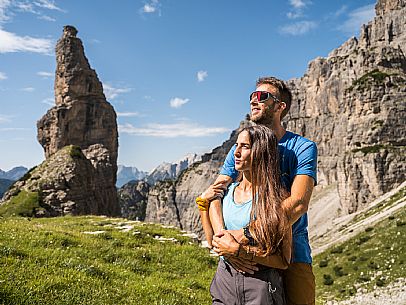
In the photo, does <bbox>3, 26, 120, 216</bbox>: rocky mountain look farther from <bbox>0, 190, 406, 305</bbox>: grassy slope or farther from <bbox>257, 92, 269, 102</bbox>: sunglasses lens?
<bbox>257, 92, 269, 102</bbox>: sunglasses lens

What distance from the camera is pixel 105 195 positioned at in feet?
328

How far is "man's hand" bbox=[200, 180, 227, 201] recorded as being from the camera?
19.4 feet

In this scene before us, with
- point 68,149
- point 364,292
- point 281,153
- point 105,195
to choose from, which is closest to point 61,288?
point 281,153

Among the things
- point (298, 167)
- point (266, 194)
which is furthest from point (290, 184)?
point (266, 194)

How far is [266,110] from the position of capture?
6.04 meters

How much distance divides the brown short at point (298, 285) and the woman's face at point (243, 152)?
1.55m

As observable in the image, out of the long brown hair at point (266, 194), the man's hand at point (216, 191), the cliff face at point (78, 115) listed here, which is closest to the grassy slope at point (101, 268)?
the man's hand at point (216, 191)

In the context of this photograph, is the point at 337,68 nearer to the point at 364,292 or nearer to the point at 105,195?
the point at 105,195

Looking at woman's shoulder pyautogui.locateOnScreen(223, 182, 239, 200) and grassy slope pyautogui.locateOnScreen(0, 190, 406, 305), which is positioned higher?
woman's shoulder pyautogui.locateOnScreen(223, 182, 239, 200)

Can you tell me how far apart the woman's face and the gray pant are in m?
1.44

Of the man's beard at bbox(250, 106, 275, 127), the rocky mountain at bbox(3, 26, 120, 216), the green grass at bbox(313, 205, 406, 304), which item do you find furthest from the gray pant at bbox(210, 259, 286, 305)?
the rocky mountain at bbox(3, 26, 120, 216)

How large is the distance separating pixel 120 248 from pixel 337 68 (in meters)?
196

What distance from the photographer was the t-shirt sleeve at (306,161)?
17.9ft

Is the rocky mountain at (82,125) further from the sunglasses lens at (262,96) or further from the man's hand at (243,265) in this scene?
the man's hand at (243,265)
